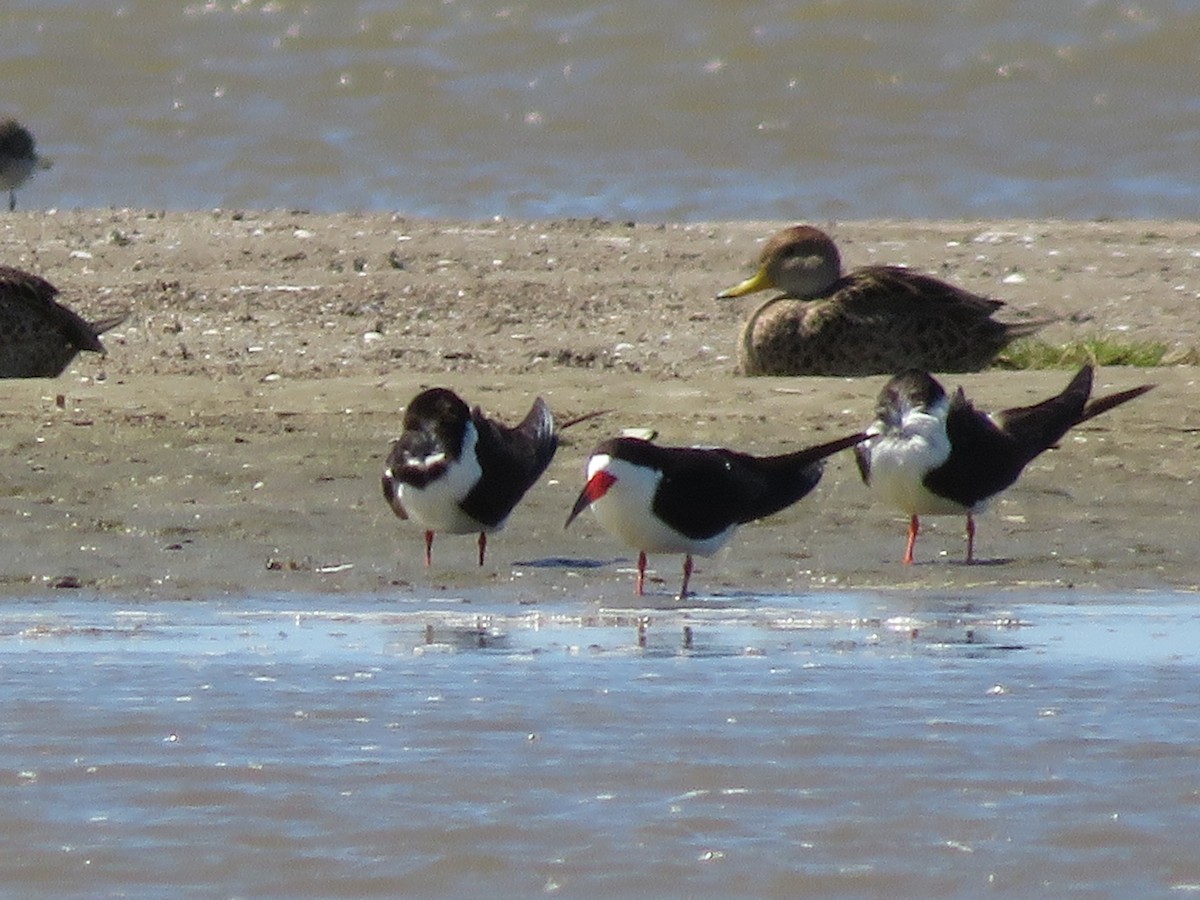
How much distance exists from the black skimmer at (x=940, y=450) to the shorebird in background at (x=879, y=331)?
8.16 ft

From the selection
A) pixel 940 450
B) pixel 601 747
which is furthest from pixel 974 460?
pixel 601 747

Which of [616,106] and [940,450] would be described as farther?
[616,106]

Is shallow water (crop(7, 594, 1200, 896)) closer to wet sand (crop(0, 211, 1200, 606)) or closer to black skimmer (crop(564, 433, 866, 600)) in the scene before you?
black skimmer (crop(564, 433, 866, 600))

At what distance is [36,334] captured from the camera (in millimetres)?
10711

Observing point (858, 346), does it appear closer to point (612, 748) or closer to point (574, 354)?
point (574, 354)

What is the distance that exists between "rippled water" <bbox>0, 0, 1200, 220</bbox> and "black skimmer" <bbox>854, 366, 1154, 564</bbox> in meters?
8.18

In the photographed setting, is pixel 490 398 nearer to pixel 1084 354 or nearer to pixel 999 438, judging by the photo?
pixel 999 438

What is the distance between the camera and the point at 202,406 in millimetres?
9773

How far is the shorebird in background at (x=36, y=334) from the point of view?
10656 millimetres

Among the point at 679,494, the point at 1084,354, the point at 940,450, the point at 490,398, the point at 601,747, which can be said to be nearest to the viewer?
the point at 601,747

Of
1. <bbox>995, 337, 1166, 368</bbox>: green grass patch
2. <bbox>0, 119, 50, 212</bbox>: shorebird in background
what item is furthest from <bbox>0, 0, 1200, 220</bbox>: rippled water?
<bbox>995, 337, 1166, 368</bbox>: green grass patch

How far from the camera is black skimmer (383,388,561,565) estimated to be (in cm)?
766

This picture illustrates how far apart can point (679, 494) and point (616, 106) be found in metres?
12.4

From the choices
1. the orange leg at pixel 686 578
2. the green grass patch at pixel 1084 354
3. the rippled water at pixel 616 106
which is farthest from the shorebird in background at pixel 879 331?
the rippled water at pixel 616 106
